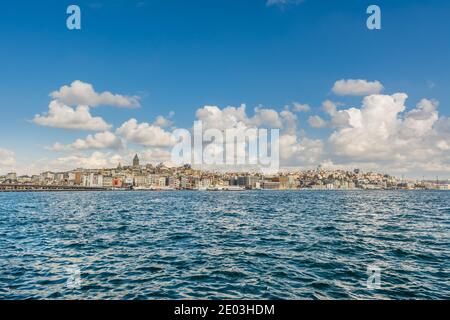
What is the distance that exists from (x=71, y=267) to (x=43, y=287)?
4.12 metres

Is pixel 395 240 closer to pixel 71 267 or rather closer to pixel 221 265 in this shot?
pixel 221 265

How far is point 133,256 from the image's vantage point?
73.3ft

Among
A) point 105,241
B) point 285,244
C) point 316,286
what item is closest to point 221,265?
point 316,286

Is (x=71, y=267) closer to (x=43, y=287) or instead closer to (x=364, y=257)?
(x=43, y=287)

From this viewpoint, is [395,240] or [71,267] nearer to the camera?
[71,267]
